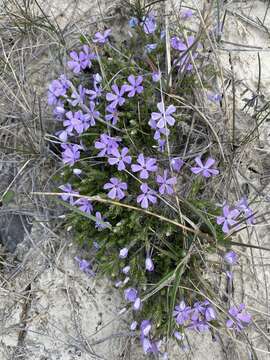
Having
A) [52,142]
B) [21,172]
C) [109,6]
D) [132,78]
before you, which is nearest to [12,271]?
[21,172]

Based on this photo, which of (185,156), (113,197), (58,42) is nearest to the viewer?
(113,197)

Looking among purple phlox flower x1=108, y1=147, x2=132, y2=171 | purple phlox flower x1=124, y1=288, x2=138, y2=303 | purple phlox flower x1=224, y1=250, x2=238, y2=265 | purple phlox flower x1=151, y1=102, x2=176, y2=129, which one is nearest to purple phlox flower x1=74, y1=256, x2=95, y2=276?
purple phlox flower x1=124, y1=288, x2=138, y2=303

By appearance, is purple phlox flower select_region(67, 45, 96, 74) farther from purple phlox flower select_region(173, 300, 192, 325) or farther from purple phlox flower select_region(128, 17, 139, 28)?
purple phlox flower select_region(173, 300, 192, 325)

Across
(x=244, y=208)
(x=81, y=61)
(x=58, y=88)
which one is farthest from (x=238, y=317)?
(x=81, y=61)

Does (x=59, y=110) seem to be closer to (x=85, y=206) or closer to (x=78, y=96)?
(x=78, y=96)

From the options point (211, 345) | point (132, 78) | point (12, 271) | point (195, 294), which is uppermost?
point (132, 78)

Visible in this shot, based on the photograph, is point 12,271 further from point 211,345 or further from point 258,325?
point 258,325
